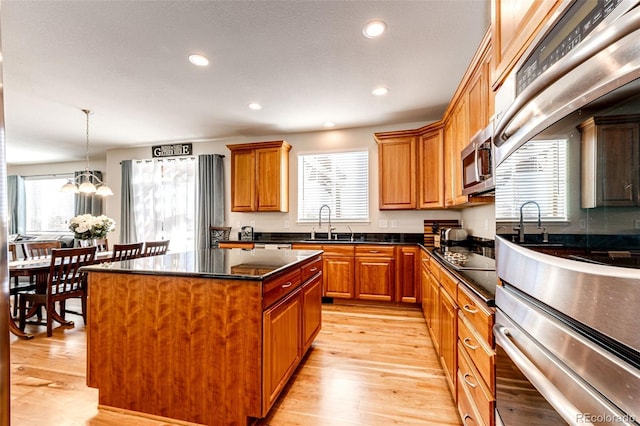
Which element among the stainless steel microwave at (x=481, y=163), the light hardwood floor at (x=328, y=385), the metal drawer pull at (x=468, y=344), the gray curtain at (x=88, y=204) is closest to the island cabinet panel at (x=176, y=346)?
the light hardwood floor at (x=328, y=385)

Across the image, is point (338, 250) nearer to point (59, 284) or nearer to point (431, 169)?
point (431, 169)

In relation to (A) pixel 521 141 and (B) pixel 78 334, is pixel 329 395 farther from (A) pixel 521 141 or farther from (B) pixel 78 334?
(B) pixel 78 334

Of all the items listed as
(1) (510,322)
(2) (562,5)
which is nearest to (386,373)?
(1) (510,322)

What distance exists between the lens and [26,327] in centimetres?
339

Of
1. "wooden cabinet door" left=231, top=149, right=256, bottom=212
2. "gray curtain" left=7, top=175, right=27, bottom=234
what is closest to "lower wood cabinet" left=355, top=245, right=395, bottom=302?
"wooden cabinet door" left=231, top=149, right=256, bottom=212

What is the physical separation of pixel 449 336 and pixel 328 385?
36.9 inches

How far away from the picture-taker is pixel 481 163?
186cm

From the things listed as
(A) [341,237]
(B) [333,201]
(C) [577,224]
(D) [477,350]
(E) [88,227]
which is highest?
(B) [333,201]

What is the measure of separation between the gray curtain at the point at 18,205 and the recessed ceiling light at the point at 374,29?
29.7 feet

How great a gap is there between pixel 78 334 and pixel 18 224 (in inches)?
246

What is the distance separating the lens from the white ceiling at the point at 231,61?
2123mm

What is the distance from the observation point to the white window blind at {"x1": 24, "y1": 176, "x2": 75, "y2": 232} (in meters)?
7.00

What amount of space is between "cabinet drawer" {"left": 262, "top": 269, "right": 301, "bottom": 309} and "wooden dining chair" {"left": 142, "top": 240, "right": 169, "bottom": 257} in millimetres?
2486

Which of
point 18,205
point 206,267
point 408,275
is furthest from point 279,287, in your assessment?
point 18,205
